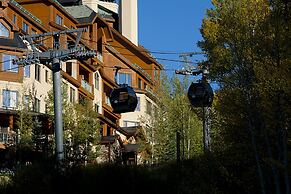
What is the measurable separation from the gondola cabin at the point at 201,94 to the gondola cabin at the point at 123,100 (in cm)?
220

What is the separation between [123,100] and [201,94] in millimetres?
2640

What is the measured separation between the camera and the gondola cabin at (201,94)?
71.9 ft

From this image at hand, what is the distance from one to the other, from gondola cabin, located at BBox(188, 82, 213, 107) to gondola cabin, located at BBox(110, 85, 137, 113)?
220 centimetres

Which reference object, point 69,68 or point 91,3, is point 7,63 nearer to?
point 69,68

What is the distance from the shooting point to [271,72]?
1938cm

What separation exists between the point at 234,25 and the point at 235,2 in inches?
32.2

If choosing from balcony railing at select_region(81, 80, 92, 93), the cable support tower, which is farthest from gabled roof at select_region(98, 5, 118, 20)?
the cable support tower

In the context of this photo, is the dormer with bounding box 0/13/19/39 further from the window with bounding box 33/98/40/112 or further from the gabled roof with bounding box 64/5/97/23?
the gabled roof with bounding box 64/5/97/23

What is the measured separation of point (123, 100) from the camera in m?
21.7

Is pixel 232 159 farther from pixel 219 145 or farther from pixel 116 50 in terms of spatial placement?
pixel 116 50

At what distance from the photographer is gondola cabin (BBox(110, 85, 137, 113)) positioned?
70.7 ft

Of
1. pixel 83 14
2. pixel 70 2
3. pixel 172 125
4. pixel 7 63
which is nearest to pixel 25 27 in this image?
pixel 7 63

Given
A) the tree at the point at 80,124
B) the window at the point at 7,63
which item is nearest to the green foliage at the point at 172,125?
the tree at the point at 80,124

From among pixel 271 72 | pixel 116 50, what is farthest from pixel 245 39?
pixel 116 50
